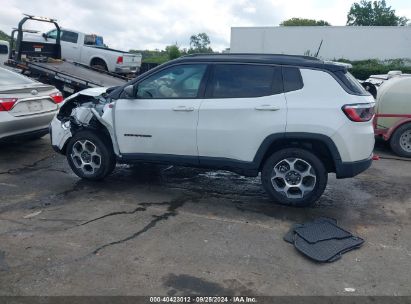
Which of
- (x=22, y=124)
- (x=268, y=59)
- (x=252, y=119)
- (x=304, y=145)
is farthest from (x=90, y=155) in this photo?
(x=304, y=145)

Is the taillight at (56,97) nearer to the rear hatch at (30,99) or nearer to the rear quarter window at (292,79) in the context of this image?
the rear hatch at (30,99)

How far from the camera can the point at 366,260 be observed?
13.2 ft

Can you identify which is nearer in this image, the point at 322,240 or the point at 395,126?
the point at 322,240

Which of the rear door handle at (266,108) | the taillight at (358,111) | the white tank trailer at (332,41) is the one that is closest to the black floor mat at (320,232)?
the taillight at (358,111)

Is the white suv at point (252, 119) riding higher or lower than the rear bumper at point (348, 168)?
higher

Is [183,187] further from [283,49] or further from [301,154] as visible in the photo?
[283,49]

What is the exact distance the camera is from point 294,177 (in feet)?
17.1

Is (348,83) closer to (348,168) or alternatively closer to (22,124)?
(348,168)

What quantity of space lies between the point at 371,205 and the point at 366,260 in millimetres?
1721

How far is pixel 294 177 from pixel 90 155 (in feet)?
9.21

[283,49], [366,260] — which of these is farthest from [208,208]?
[283,49]

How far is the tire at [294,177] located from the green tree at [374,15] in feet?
247

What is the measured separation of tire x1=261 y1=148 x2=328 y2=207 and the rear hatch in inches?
169

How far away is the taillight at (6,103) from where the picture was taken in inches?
270
